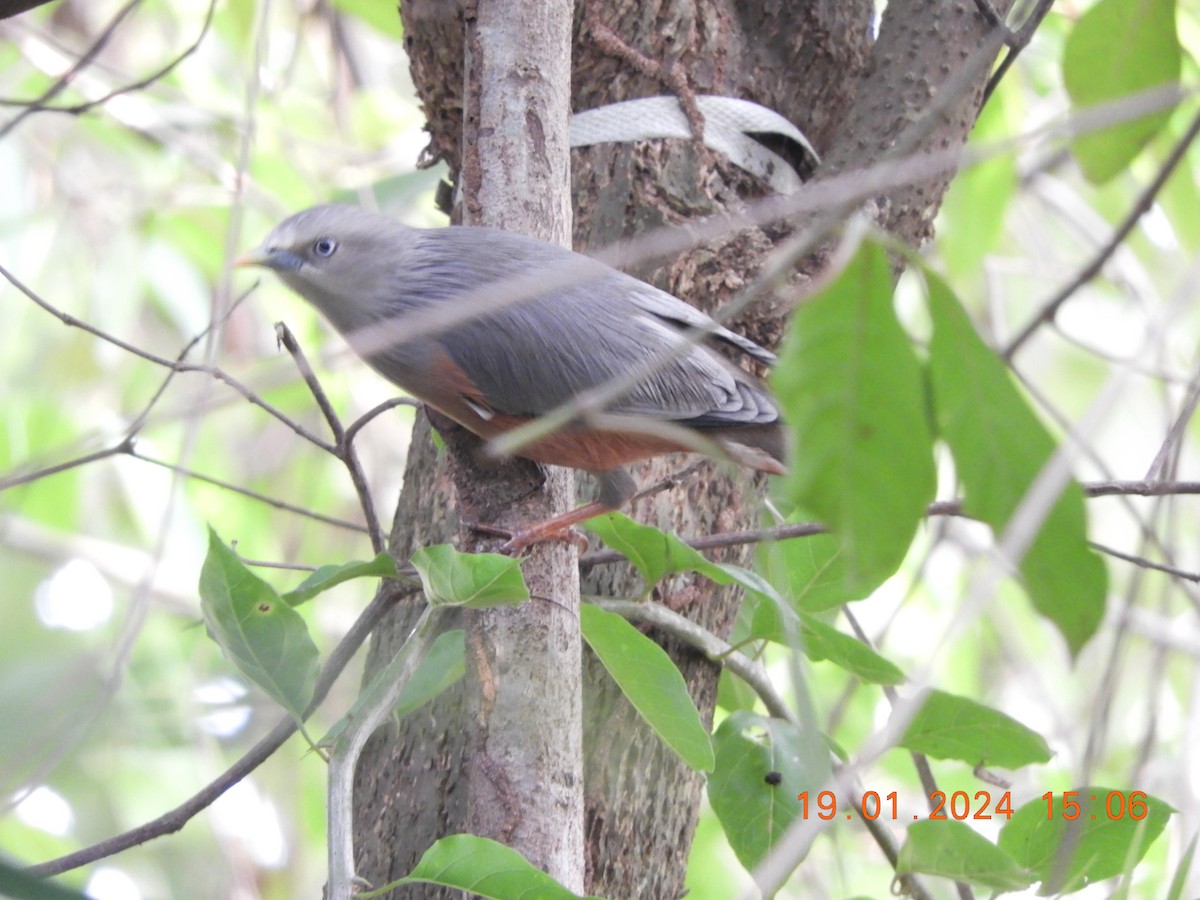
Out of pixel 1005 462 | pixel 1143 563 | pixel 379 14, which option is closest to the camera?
pixel 1005 462

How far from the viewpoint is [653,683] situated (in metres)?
1.75

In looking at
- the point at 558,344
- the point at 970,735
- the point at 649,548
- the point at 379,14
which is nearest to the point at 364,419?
the point at 558,344

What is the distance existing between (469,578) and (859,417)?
0.79m

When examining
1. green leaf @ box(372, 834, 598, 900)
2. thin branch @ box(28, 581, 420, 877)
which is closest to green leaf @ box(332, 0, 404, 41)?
thin branch @ box(28, 581, 420, 877)

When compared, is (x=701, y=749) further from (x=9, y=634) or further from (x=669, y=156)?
(x=9, y=634)

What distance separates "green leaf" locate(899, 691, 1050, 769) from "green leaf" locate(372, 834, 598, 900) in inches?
30.1

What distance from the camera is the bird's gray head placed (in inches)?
94.2

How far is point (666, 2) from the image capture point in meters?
2.35

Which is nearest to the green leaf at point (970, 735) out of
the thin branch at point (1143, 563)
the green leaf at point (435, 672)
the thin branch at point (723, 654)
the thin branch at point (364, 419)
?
the thin branch at point (723, 654)

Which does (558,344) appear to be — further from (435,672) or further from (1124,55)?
(1124,55)

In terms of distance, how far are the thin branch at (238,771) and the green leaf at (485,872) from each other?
1.27 feet

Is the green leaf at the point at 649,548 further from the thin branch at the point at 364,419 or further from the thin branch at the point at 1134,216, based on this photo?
the thin branch at the point at 1134,216

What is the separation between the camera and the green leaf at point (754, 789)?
1.93 metres

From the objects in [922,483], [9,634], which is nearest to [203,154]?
[9,634]
